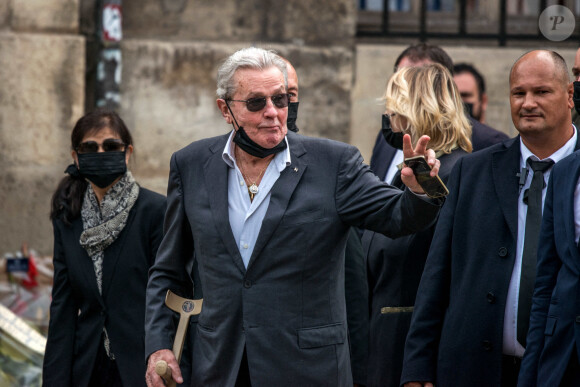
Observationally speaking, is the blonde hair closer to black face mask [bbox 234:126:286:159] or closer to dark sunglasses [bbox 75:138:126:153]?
black face mask [bbox 234:126:286:159]

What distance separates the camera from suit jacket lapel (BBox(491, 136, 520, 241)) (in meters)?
3.97

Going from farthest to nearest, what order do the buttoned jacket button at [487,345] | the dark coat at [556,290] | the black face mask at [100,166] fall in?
the black face mask at [100,166] → the buttoned jacket button at [487,345] → the dark coat at [556,290]

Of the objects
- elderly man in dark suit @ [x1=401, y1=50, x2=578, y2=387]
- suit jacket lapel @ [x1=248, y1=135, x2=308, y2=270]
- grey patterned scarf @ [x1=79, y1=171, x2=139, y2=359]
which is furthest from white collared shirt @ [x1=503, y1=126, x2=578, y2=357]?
grey patterned scarf @ [x1=79, y1=171, x2=139, y2=359]

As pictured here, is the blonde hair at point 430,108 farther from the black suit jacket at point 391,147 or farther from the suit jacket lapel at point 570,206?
the suit jacket lapel at point 570,206

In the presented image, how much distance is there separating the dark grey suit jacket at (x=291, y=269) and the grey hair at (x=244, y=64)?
0.30 meters

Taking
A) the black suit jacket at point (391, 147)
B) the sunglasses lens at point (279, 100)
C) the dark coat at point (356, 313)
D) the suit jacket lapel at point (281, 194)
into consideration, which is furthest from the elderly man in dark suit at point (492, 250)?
the black suit jacket at point (391, 147)

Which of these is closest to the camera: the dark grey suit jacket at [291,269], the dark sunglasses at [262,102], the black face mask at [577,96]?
the dark grey suit jacket at [291,269]

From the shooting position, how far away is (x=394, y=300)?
4.50 metres

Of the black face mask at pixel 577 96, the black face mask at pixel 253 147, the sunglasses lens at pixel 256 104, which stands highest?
the black face mask at pixel 577 96

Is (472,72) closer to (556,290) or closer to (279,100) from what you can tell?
(279,100)

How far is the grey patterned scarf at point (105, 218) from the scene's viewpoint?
16.7ft

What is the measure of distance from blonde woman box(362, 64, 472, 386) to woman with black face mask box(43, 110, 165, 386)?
3.94 ft

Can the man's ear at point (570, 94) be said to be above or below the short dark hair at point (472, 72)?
below

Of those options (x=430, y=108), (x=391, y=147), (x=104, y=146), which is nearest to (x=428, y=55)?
(x=391, y=147)
